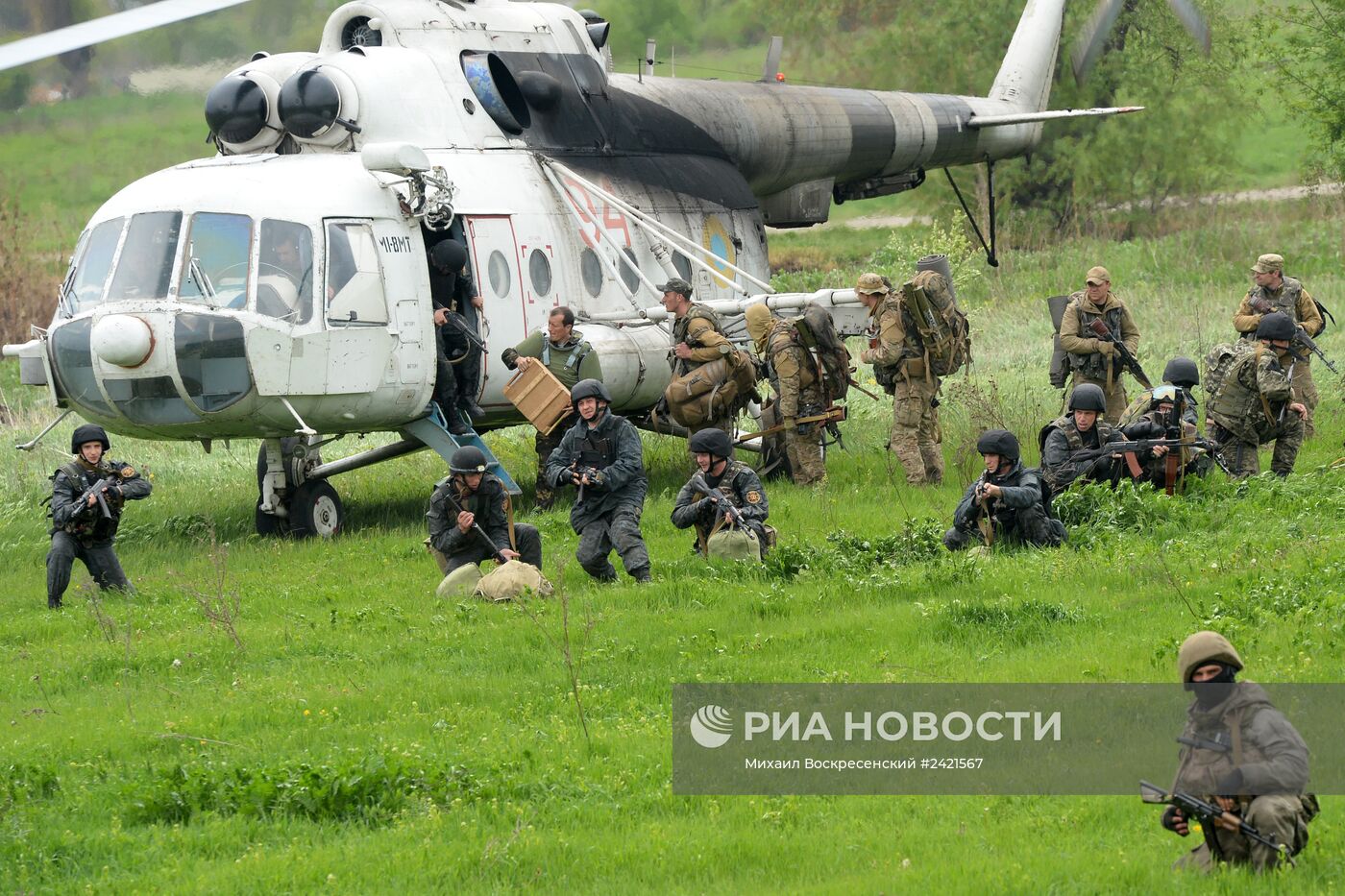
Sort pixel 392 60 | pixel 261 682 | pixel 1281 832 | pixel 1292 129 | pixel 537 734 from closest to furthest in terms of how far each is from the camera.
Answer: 1. pixel 1281 832
2. pixel 537 734
3. pixel 261 682
4. pixel 392 60
5. pixel 1292 129

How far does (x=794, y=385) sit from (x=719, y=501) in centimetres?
337

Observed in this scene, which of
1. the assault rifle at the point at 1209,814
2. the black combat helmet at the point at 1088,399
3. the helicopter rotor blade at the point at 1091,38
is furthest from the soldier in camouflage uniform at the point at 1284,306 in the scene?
the assault rifle at the point at 1209,814

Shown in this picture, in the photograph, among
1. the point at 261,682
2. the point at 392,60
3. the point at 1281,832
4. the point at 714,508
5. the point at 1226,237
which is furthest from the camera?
the point at 1226,237

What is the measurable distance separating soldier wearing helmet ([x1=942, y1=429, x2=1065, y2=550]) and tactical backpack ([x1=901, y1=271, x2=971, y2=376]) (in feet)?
10.3

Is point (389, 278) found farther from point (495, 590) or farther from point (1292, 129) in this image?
point (1292, 129)

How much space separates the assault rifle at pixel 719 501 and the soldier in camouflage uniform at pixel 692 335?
2787mm

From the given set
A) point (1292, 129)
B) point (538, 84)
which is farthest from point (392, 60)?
point (1292, 129)

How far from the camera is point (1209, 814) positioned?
251 inches

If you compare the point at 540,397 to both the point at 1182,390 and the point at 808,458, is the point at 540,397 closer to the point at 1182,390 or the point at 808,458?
the point at 808,458

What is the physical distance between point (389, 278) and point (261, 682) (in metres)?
5.16

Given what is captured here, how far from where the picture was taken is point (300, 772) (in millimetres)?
8570

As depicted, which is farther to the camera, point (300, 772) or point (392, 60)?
point (392, 60)

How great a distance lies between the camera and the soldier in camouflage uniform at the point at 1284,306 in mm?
16047

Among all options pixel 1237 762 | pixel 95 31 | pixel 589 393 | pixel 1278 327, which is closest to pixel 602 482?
pixel 589 393
